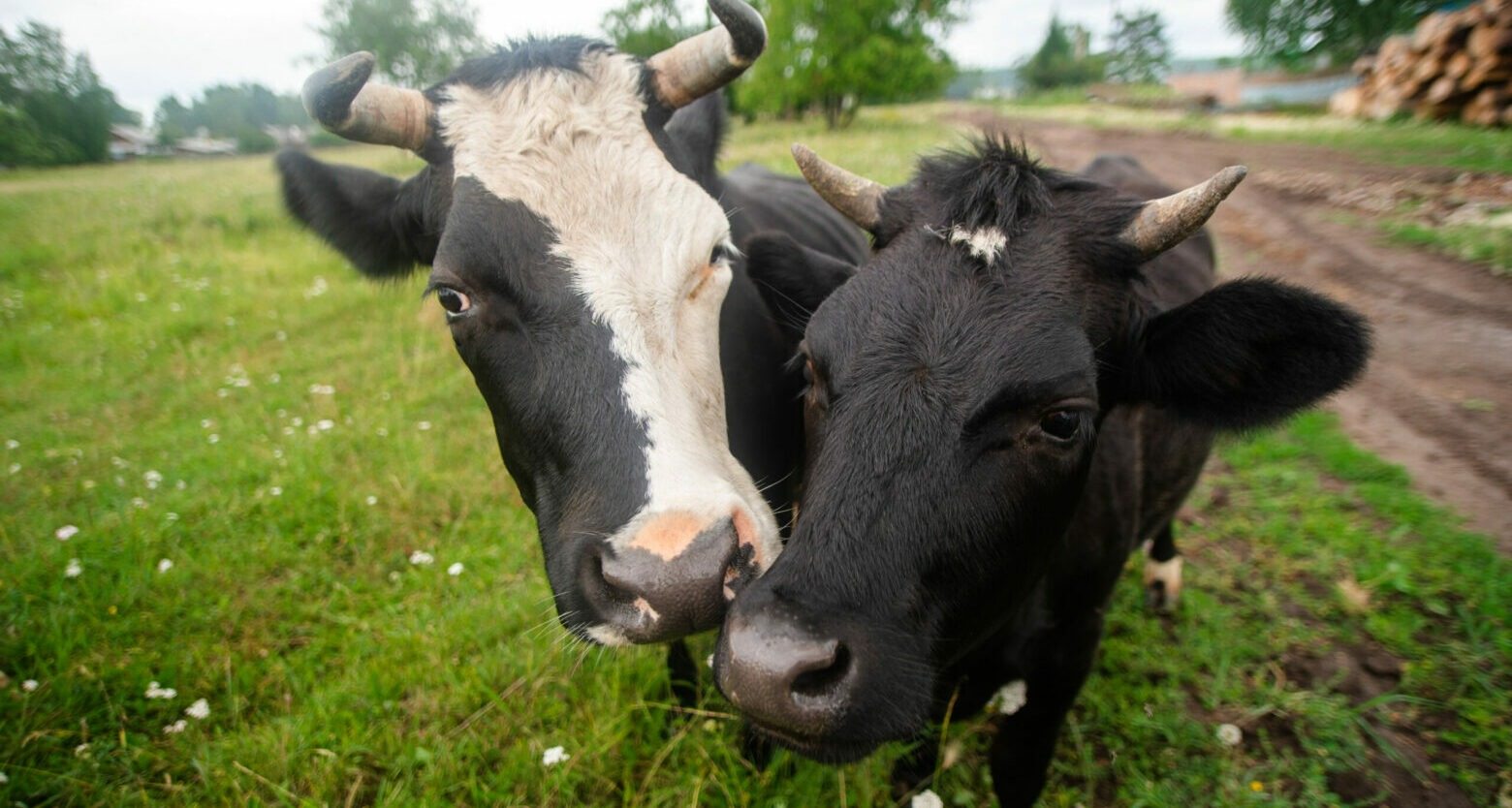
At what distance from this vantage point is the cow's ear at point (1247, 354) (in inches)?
70.3

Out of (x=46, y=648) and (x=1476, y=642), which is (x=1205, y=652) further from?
(x=46, y=648)

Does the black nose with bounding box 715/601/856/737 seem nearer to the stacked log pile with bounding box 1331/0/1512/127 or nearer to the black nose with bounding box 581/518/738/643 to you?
the black nose with bounding box 581/518/738/643

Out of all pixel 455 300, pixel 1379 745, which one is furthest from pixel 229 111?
pixel 1379 745

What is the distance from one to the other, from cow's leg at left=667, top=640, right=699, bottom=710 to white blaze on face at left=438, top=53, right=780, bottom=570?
1.35 m

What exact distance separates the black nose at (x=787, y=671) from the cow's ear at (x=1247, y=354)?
3.98 feet

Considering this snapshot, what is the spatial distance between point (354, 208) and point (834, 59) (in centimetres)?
2946

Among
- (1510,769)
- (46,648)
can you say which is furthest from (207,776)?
(1510,769)

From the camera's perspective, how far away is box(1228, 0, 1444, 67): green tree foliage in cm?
2898

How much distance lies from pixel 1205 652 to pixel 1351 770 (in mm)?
654

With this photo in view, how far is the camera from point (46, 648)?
3.19 meters

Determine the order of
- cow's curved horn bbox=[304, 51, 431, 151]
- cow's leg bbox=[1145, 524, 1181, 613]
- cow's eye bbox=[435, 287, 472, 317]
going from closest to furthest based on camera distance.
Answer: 1. cow's curved horn bbox=[304, 51, 431, 151]
2. cow's eye bbox=[435, 287, 472, 317]
3. cow's leg bbox=[1145, 524, 1181, 613]

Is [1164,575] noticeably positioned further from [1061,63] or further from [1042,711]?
[1061,63]

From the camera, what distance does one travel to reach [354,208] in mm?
2768

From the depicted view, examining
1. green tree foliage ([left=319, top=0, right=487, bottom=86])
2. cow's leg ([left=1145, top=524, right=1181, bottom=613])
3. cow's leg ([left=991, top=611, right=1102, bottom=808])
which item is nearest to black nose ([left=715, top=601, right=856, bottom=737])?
cow's leg ([left=991, top=611, right=1102, bottom=808])
